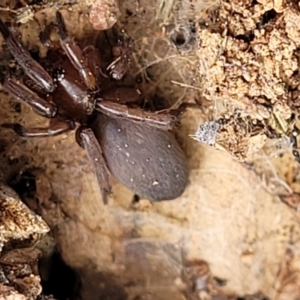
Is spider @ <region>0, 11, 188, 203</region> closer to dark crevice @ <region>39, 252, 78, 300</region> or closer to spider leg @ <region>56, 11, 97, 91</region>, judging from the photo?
spider leg @ <region>56, 11, 97, 91</region>

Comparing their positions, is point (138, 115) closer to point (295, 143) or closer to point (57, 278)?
point (295, 143)

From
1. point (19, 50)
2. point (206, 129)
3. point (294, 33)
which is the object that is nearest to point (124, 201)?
point (206, 129)

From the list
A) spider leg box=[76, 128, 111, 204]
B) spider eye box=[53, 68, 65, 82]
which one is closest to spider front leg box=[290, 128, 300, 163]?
spider leg box=[76, 128, 111, 204]

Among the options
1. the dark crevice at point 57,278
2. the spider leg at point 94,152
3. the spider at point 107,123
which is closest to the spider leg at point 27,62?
the spider at point 107,123

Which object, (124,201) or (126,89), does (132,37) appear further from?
(124,201)

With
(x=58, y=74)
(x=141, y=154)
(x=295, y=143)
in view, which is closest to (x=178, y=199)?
(x=141, y=154)

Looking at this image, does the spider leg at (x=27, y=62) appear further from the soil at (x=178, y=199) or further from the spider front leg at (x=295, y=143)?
the spider front leg at (x=295, y=143)
